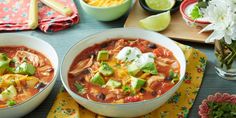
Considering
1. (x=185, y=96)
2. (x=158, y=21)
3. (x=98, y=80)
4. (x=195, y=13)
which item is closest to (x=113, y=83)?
(x=98, y=80)

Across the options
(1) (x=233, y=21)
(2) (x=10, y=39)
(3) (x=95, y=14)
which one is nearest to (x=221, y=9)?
(1) (x=233, y=21)

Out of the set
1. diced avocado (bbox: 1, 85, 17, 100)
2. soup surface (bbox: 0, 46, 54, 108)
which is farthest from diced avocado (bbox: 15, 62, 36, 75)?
diced avocado (bbox: 1, 85, 17, 100)

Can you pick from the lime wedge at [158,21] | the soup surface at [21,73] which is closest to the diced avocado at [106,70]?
the soup surface at [21,73]

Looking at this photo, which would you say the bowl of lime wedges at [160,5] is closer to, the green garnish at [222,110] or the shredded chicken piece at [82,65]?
the shredded chicken piece at [82,65]

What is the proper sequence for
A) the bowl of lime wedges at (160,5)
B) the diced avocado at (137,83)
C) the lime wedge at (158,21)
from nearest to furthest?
the diced avocado at (137,83) → the lime wedge at (158,21) → the bowl of lime wedges at (160,5)

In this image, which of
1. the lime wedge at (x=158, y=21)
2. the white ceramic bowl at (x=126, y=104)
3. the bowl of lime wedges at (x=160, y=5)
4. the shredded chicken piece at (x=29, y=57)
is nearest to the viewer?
the white ceramic bowl at (x=126, y=104)

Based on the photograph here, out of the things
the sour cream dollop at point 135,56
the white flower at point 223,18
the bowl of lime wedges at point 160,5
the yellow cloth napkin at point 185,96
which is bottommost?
the yellow cloth napkin at point 185,96
